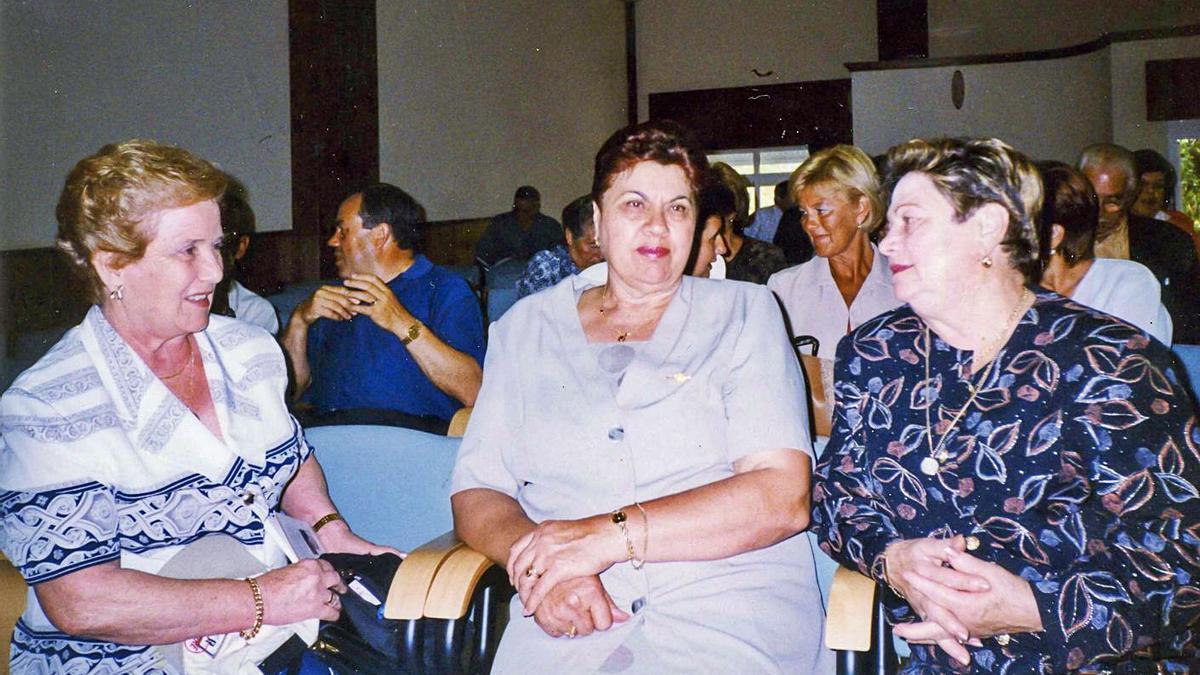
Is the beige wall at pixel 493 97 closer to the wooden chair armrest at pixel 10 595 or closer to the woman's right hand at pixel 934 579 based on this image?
the wooden chair armrest at pixel 10 595

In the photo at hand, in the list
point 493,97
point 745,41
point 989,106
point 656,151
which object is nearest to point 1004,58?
point 989,106

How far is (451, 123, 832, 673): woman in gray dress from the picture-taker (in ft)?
5.60

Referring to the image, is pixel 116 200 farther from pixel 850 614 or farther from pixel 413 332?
pixel 850 614

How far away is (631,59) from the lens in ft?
45.1

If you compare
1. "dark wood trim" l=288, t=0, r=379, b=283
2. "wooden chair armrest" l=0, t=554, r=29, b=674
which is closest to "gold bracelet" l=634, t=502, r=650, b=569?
"wooden chair armrest" l=0, t=554, r=29, b=674

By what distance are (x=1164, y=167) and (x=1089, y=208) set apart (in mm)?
2590

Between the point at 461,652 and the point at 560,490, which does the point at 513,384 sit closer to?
the point at 560,490

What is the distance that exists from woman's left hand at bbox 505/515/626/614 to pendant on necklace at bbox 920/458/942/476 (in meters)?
0.51

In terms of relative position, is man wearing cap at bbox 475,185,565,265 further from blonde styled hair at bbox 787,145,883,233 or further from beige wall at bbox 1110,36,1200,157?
blonde styled hair at bbox 787,145,883,233

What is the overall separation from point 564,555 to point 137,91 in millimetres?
4155

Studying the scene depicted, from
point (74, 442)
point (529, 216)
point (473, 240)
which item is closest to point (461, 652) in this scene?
point (74, 442)

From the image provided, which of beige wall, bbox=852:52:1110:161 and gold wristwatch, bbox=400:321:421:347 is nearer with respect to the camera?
gold wristwatch, bbox=400:321:421:347

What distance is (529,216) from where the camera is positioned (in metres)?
9.05

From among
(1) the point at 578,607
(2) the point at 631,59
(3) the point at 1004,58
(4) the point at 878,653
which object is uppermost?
(2) the point at 631,59
